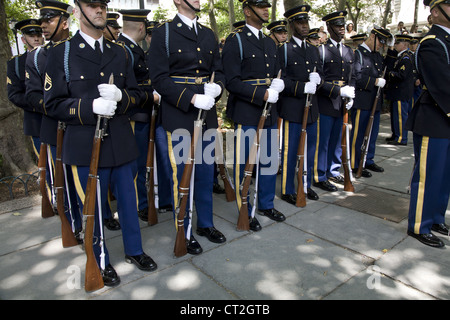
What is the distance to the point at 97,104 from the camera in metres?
2.63

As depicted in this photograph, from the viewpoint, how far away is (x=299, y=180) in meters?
4.48

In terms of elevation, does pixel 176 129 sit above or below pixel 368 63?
below

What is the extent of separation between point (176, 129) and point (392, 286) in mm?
2266

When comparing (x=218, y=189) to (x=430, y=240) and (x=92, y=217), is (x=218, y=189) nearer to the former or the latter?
(x=92, y=217)

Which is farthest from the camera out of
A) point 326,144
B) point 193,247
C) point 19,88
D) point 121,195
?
point 326,144

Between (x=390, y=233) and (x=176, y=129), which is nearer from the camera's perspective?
(x=176, y=129)

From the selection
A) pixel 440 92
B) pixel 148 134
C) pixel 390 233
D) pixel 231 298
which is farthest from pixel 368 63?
pixel 231 298

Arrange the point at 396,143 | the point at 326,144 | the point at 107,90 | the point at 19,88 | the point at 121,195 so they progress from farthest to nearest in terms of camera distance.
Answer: the point at 396,143
the point at 326,144
the point at 19,88
the point at 121,195
the point at 107,90

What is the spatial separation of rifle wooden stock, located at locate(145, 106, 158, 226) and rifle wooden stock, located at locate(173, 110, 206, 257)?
84 cm

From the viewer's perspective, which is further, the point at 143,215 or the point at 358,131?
the point at 358,131

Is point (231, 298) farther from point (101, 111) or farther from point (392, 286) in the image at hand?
point (101, 111)

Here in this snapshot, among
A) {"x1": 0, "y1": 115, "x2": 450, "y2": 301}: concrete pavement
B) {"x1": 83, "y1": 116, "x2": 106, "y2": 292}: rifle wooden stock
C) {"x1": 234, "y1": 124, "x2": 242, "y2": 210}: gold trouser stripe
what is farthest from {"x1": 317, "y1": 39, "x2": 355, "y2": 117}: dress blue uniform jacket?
{"x1": 83, "y1": 116, "x2": 106, "y2": 292}: rifle wooden stock

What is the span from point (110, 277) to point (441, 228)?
132 inches

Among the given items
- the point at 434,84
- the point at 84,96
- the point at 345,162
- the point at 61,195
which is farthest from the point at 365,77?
the point at 61,195
